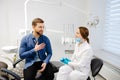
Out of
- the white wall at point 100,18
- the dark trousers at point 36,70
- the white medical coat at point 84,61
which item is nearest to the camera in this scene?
the white medical coat at point 84,61

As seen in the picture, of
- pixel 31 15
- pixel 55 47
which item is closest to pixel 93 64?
pixel 55 47

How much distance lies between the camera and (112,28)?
10.6 feet

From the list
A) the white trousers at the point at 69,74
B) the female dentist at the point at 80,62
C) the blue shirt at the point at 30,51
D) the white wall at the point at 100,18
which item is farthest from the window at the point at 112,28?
the blue shirt at the point at 30,51

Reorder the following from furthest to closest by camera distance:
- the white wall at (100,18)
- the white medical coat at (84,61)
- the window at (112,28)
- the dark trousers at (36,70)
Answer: the white wall at (100,18) → the window at (112,28) → the dark trousers at (36,70) → the white medical coat at (84,61)

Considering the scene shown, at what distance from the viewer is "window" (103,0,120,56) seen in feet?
→ 10.0

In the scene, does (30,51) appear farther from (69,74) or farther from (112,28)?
(112,28)

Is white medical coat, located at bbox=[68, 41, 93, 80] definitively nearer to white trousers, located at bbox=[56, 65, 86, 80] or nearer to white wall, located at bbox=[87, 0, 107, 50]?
white trousers, located at bbox=[56, 65, 86, 80]

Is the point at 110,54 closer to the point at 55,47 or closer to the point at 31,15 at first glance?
the point at 55,47

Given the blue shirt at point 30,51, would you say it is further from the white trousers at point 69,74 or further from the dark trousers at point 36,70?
the white trousers at point 69,74

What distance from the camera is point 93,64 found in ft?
7.26

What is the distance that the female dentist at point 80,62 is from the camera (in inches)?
84.4

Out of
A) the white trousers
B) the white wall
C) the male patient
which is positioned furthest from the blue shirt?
the white wall

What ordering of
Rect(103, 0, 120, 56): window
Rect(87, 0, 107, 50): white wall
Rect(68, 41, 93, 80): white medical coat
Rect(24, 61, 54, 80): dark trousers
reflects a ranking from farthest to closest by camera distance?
Rect(87, 0, 107, 50): white wall → Rect(103, 0, 120, 56): window → Rect(24, 61, 54, 80): dark trousers → Rect(68, 41, 93, 80): white medical coat

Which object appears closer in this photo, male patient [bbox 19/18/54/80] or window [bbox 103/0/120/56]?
male patient [bbox 19/18/54/80]
